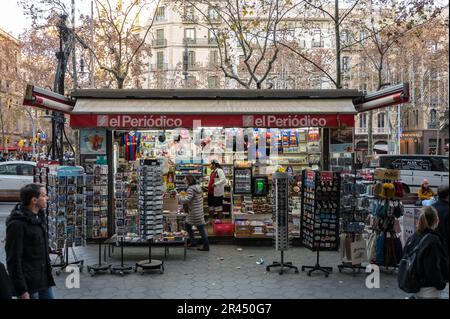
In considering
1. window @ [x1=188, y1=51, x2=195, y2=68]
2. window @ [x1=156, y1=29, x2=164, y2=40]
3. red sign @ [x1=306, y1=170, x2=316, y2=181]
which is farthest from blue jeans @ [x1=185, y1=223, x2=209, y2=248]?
window @ [x1=156, y1=29, x2=164, y2=40]

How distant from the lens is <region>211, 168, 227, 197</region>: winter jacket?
995 cm

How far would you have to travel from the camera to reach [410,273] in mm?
4348

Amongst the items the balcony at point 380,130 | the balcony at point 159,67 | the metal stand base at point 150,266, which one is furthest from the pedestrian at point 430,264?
the balcony at point 380,130

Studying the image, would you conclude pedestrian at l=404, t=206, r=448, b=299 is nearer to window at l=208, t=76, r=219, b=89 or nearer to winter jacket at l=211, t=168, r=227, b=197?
winter jacket at l=211, t=168, r=227, b=197

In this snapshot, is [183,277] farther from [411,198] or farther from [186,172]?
[411,198]

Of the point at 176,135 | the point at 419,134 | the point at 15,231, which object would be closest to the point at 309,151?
the point at 176,135

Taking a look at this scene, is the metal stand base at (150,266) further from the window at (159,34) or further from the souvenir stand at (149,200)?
the window at (159,34)

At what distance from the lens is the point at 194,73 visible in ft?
152

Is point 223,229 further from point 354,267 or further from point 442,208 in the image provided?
point 442,208

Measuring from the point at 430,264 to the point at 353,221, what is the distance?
3.13 metres

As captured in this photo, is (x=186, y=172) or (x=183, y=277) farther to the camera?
(x=186, y=172)

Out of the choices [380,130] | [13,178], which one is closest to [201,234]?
[13,178]

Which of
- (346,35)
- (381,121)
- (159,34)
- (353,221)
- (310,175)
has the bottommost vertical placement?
(353,221)
